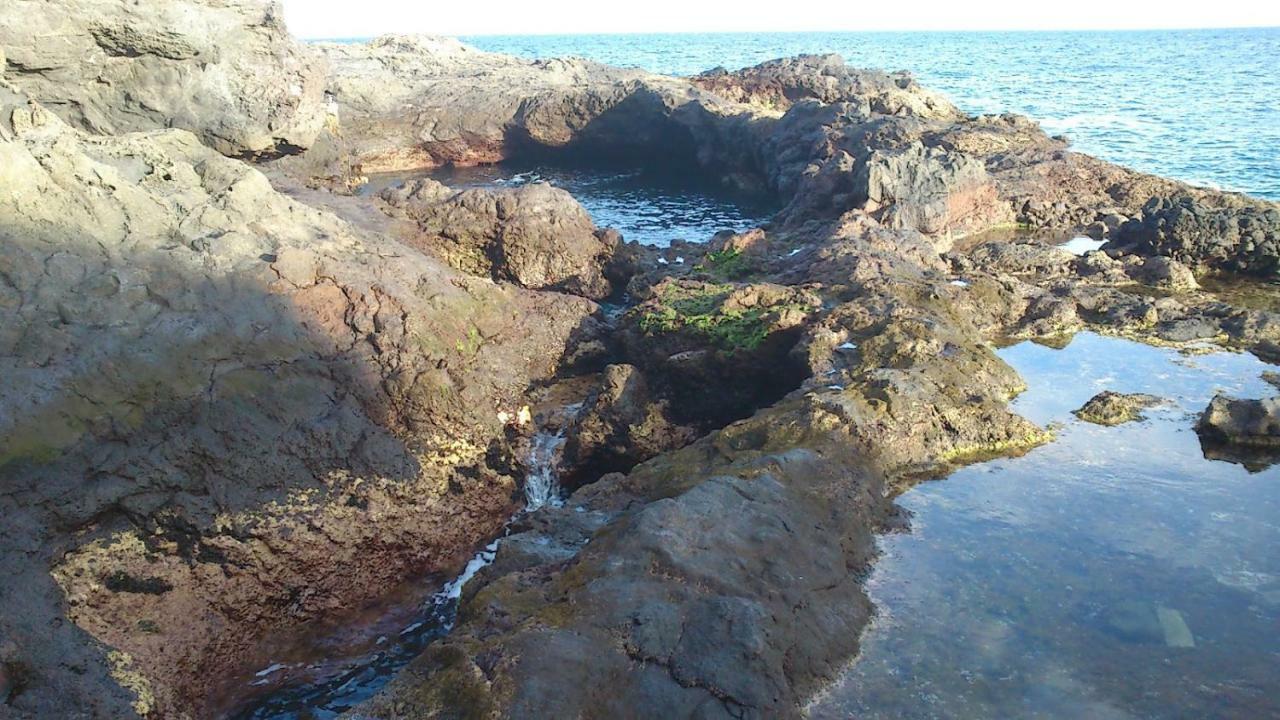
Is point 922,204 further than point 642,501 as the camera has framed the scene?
Yes

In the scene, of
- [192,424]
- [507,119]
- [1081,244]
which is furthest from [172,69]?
[507,119]

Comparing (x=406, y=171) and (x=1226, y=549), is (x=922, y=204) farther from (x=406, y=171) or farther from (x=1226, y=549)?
(x=406, y=171)

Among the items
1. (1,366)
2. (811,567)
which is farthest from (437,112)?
(811,567)

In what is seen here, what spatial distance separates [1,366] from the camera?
7863mm

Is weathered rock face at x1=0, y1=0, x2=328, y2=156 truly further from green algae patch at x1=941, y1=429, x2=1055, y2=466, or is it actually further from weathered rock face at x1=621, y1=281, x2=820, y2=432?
green algae patch at x1=941, y1=429, x2=1055, y2=466

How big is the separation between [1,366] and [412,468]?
3.89 metres

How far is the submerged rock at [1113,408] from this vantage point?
33.0 feet

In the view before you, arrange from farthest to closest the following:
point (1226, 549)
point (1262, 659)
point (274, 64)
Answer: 1. point (274, 64)
2. point (1226, 549)
3. point (1262, 659)

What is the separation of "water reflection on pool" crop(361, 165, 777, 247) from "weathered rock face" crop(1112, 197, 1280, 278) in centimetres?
1001

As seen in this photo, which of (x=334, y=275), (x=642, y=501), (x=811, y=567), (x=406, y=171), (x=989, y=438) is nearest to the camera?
(x=811, y=567)

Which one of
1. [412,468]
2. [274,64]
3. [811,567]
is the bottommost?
[412,468]

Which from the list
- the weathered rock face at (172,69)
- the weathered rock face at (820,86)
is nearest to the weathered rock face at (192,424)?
the weathered rock face at (172,69)

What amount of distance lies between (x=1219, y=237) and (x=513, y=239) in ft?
44.8

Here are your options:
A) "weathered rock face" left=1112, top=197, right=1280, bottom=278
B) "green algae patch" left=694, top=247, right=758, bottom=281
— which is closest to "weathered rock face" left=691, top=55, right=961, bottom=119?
"weathered rock face" left=1112, top=197, right=1280, bottom=278
